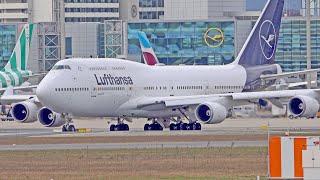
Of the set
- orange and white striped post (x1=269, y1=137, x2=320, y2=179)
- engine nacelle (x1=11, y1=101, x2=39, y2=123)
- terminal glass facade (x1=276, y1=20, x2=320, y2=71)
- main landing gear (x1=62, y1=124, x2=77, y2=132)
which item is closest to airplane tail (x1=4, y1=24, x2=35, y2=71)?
engine nacelle (x1=11, y1=101, x2=39, y2=123)

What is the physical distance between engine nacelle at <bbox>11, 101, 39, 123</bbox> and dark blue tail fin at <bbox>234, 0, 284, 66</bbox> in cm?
1338

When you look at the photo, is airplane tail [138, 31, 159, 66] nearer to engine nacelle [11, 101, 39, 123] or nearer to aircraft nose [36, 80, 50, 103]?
engine nacelle [11, 101, 39, 123]

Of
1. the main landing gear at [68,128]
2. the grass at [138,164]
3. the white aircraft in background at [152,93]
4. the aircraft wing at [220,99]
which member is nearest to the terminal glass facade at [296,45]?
the white aircraft in background at [152,93]

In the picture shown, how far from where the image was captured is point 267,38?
91.2 metres

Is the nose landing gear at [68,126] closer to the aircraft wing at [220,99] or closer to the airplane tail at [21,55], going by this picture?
the aircraft wing at [220,99]

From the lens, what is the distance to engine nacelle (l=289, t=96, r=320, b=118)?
78438 mm

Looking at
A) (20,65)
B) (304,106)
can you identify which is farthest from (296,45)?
(304,106)

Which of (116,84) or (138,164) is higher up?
(116,84)

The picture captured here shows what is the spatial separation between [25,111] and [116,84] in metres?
6.26

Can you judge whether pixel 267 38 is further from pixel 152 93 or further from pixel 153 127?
pixel 153 127

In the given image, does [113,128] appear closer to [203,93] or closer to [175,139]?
[203,93]

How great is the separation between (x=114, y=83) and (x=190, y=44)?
106 meters

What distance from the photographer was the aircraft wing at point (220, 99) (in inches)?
3187

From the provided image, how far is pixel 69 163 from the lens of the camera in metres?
51.2
